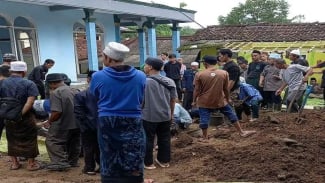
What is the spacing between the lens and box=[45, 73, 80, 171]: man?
566cm

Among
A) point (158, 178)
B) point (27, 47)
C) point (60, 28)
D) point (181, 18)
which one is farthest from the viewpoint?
point (181, 18)

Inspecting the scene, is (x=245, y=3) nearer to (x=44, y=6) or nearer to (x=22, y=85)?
(x=44, y=6)

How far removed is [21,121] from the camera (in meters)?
5.77

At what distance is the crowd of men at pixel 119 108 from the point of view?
3443 millimetres

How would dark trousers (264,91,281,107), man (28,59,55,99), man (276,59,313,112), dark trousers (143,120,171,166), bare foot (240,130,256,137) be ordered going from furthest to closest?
dark trousers (264,91,281,107) < man (28,59,55,99) < man (276,59,313,112) < bare foot (240,130,256,137) < dark trousers (143,120,171,166)

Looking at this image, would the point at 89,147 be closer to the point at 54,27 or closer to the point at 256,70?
the point at 256,70

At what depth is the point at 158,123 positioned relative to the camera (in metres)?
5.61

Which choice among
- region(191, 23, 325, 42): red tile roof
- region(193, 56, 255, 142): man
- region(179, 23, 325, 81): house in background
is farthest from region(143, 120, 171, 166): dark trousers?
region(191, 23, 325, 42): red tile roof

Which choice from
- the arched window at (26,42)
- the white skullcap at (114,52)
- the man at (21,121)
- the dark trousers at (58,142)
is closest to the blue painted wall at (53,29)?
the arched window at (26,42)

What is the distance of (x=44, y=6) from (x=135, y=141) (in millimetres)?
9702

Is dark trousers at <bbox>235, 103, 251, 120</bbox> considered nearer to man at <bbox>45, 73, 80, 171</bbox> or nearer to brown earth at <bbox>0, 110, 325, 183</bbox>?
brown earth at <bbox>0, 110, 325, 183</bbox>

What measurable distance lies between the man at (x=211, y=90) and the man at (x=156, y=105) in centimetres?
119

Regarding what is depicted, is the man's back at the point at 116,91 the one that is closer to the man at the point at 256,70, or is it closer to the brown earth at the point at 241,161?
the brown earth at the point at 241,161

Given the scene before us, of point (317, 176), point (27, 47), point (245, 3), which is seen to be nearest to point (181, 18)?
point (27, 47)
